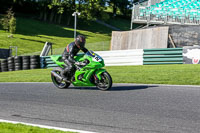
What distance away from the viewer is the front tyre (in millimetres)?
8344

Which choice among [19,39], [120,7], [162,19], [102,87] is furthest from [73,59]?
[120,7]

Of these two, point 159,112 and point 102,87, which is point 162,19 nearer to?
point 102,87

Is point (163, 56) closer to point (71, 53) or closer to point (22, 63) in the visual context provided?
point (71, 53)

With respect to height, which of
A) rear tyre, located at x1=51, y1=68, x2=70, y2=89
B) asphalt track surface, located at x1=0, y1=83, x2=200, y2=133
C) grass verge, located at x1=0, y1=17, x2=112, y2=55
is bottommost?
→ asphalt track surface, located at x1=0, y1=83, x2=200, y2=133

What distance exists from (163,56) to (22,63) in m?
9.56

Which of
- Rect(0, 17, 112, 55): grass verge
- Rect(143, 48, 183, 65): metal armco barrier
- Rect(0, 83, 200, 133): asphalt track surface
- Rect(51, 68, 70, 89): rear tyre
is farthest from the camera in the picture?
Rect(0, 17, 112, 55): grass verge

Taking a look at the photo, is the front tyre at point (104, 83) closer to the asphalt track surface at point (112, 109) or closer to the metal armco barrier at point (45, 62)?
the asphalt track surface at point (112, 109)

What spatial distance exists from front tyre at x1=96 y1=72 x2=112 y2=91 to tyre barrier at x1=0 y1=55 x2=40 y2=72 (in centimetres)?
1232

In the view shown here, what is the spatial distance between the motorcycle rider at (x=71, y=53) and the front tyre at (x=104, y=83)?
0.79 meters

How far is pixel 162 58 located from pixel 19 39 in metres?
31.3

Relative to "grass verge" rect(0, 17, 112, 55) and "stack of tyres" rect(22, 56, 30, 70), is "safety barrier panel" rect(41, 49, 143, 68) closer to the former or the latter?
"stack of tyres" rect(22, 56, 30, 70)

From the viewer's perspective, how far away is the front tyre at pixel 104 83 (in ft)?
27.4

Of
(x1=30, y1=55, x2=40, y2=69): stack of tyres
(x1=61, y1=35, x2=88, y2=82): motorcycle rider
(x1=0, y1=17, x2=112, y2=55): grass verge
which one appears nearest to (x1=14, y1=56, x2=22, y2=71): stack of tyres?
(x1=30, y1=55, x2=40, y2=69): stack of tyres

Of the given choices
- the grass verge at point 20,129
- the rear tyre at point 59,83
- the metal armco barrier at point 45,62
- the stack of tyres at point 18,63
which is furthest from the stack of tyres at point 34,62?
the grass verge at point 20,129
